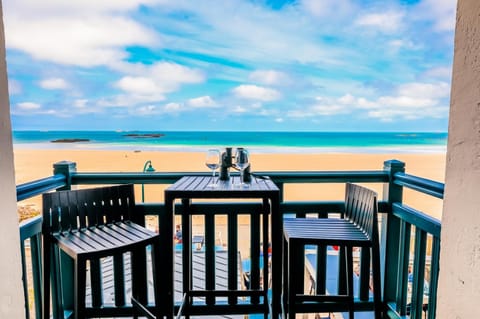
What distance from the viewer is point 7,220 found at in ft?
2.26

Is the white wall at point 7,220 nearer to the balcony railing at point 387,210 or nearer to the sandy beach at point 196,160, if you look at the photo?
the balcony railing at point 387,210

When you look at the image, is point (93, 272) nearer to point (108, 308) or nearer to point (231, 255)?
point (108, 308)

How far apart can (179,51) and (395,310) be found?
53.9 ft

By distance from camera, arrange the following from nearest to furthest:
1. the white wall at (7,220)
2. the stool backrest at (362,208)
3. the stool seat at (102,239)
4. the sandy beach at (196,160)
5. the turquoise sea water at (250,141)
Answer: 1. the white wall at (7,220)
2. the stool seat at (102,239)
3. the stool backrest at (362,208)
4. the sandy beach at (196,160)
5. the turquoise sea water at (250,141)

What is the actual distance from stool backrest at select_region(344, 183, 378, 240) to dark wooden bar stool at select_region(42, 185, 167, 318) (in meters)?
1.19

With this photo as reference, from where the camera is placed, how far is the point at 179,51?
16500 millimetres

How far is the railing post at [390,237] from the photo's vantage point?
2.23m

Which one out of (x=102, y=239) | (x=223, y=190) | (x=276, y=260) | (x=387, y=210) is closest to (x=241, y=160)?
(x=223, y=190)

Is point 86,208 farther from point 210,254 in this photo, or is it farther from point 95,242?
point 210,254

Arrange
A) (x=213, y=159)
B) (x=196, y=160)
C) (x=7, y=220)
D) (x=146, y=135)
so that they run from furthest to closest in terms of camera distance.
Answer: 1. (x=146, y=135)
2. (x=196, y=160)
3. (x=213, y=159)
4. (x=7, y=220)

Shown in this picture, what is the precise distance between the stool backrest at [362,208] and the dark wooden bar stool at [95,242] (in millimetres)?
1195

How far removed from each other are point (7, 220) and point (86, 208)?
1263 millimetres

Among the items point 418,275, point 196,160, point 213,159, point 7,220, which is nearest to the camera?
point 7,220

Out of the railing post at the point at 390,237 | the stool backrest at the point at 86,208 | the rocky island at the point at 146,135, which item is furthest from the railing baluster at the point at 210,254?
the rocky island at the point at 146,135
